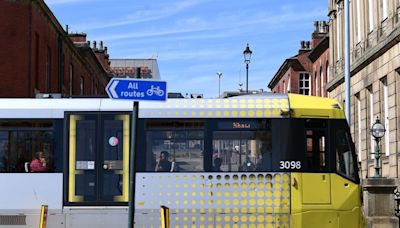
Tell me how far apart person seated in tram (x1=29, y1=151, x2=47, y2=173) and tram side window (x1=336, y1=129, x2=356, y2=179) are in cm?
620

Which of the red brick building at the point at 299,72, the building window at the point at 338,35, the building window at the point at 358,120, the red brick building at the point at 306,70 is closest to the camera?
the building window at the point at 358,120

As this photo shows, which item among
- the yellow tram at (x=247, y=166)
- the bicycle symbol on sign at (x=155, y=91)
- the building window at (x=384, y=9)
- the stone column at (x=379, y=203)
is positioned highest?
the building window at (x=384, y=9)

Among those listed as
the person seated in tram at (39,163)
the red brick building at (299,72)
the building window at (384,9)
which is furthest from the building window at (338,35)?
the person seated in tram at (39,163)

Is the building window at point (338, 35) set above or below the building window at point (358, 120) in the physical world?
above

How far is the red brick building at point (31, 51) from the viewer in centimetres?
2898

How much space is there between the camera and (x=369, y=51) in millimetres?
33438

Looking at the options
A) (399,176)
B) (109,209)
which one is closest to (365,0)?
(399,176)

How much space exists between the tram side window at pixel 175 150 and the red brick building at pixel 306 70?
151ft

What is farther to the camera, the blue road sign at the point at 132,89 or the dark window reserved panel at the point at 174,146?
the dark window reserved panel at the point at 174,146

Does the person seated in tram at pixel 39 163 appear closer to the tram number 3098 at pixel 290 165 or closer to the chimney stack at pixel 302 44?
the tram number 3098 at pixel 290 165

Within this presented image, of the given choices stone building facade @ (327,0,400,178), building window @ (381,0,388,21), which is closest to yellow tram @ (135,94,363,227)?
stone building facade @ (327,0,400,178)

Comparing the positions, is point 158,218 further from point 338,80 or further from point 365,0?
point 338,80

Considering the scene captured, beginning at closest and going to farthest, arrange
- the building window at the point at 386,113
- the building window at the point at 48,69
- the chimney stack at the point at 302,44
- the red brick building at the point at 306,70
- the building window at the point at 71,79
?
the building window at the point at 386,113 < the building window at the point at 48,69 < the building window at the point at 71,79 < the red brick building at the point at 306,70 < the chimney stack at the point at 302,44

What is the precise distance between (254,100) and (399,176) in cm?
1691
